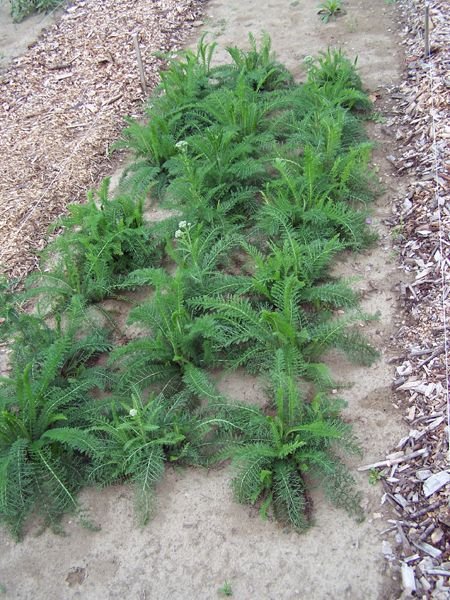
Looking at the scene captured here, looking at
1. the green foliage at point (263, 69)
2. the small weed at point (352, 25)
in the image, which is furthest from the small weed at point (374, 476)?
the small weed at point (352, 25)

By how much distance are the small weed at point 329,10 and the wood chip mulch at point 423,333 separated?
1483mm

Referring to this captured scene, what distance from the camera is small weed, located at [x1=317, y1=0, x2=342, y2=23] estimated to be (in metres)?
6.79

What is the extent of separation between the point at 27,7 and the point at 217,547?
24.7 feet

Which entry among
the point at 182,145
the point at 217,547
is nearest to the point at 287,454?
the point at 217,547

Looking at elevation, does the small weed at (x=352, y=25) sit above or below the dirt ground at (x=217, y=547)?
above

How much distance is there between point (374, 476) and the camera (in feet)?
9.62

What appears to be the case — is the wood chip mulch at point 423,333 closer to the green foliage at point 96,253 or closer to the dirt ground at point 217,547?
the dirt ground at point 217,547

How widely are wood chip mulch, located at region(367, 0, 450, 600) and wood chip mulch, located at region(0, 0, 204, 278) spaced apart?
2.60 m

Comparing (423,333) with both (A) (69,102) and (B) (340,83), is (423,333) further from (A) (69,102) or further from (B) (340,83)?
(A) (69,102)

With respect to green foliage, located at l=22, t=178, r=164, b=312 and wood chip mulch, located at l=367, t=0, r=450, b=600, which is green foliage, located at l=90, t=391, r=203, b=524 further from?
green foliage, located at l=22, t=178, r=164, b=312

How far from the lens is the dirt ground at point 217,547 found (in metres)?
2.65

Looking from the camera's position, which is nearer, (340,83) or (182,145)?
(182,145)

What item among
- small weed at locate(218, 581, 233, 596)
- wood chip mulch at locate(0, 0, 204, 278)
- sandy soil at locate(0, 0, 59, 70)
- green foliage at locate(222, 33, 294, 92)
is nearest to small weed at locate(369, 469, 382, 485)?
small weed at locate(218, 581, 233, 596)

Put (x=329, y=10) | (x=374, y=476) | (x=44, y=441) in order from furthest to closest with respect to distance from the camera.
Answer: (x=329, y=10) < (x=44, y=441) < (x=374, y=476)
